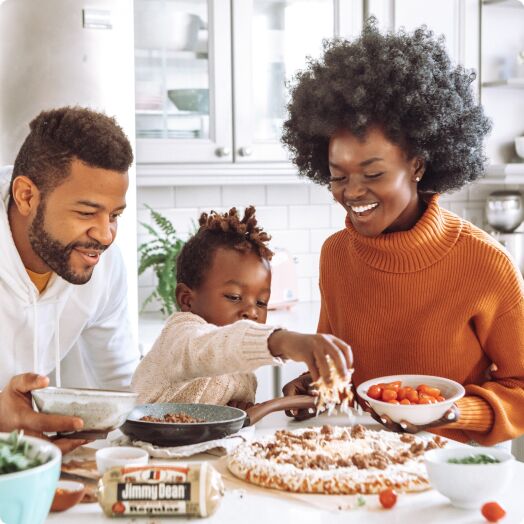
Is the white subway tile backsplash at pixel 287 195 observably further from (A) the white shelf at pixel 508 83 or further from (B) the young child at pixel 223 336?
(B) the young child at pixel 223 336

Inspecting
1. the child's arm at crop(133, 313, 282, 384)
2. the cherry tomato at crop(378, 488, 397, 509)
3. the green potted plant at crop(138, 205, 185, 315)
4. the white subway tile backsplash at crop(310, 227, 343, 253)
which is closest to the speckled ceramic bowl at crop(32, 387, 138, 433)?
the child's arm at crop(133, 313, 282, 384)

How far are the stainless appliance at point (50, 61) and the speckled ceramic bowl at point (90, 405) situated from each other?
1.49 metres

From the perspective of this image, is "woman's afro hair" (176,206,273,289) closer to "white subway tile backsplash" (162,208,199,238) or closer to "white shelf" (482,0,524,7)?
"white subway tile backsplash" (162,208,199,238)

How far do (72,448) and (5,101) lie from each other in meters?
1.66

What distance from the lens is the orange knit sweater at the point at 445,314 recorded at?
205cm

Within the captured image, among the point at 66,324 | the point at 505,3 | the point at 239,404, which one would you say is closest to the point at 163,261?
the point at 66,324

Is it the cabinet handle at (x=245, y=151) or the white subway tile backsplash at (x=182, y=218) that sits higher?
the cabinet handle at (x=245, y=151)

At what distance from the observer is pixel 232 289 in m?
2.28

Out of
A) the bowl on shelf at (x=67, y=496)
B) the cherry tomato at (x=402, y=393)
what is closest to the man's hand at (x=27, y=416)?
the bowl on shelf at (x=67, y=496)

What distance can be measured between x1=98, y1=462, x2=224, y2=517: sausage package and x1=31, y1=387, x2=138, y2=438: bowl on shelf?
0.73 feet

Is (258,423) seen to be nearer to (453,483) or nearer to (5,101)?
(453,483)

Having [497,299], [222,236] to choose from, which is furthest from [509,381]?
[222,236]

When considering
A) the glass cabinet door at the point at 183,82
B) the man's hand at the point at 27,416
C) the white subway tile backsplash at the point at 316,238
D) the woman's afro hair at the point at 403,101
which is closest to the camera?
the man's hand at the point at 27,416

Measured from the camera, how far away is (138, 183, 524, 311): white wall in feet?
13.9
